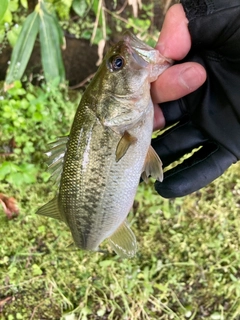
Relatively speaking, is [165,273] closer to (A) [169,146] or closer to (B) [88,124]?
(A) [169,146]

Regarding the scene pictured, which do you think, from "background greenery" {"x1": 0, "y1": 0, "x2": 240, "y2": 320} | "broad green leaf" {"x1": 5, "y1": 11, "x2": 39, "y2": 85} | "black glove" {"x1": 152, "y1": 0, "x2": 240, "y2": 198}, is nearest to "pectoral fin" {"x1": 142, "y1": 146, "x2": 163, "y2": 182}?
"black glove" {"x1": 152, "y1": 0, "x2": 240, "y2": 198}

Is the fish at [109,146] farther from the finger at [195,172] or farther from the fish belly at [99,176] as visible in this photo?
the finger at [195,172]

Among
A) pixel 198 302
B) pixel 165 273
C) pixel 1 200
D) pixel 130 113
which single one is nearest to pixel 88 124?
pixel 130 113

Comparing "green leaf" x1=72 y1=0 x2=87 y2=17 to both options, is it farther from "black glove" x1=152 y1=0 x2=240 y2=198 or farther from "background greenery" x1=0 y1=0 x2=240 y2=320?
"black glove" x1=152 y1=0 x2=240 y2=198

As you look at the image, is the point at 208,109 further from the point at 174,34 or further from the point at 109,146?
the point at 109,146

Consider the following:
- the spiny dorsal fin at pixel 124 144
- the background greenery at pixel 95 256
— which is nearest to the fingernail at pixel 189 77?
the spiny dorsal fin at pixel 124 144

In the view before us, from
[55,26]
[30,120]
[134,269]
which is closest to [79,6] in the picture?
[55,26]
